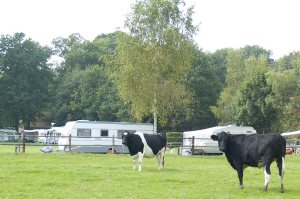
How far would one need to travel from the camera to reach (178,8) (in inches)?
1567

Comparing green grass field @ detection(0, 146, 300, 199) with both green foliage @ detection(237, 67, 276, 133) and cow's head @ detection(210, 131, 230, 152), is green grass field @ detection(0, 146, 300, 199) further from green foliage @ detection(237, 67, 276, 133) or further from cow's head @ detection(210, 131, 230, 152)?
green foliage @ detection(237, 67, 276, 133)

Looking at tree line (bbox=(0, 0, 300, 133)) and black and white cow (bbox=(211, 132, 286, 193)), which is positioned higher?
tree line (bbox=(0, 0, 300, 133))

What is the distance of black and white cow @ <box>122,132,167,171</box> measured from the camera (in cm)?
1883

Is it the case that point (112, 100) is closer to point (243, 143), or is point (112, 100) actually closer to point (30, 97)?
point (30, 97)

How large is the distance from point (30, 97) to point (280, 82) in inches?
1376

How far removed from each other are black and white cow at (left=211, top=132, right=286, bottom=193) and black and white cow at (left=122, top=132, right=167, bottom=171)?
593 cm

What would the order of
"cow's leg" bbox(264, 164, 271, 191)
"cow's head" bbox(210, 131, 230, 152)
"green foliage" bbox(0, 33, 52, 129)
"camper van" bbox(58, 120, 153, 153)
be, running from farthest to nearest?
1. "green foliage" bbox(0, 33, 52, 129)
2. "camper van" bbox(58, 120, 153, 153)
3. "cow's head" bbox(210, 131, 230, 152)
4. "cow's leg" bbox(264, 164, 271, 191)

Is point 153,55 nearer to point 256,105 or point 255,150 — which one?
point 256,105

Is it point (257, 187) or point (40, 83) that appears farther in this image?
point (40, 83)

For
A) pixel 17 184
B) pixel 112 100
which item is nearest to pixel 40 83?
pixel 112 100

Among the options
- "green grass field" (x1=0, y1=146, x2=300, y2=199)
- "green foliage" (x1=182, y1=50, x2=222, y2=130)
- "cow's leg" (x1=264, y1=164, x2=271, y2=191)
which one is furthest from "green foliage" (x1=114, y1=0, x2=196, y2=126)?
"cow's leg" (x1=264, y1=164, x2=271, y2=191)

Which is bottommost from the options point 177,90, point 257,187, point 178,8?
point 257,187

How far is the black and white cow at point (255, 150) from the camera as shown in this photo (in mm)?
12422

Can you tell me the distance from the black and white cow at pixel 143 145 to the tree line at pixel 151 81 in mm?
18859
